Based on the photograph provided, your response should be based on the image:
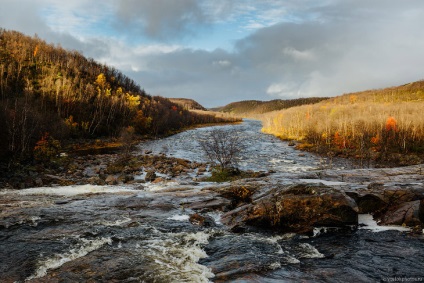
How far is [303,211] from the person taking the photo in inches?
463

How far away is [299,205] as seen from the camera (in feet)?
38.7

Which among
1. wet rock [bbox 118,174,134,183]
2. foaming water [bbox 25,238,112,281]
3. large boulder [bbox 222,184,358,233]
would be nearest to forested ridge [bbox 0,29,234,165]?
wet rock [bbox 118,174,134,183]

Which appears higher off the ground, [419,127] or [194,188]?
[419,127]

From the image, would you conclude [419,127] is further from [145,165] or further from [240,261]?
[240,261]

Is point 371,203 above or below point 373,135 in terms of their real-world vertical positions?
below

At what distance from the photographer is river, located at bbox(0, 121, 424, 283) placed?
25.7 ft

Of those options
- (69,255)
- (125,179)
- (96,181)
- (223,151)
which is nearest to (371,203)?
(69,255)

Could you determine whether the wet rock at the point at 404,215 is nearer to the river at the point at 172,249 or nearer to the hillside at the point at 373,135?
the river at the point at 172,249

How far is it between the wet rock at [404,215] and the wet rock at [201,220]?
7003mm

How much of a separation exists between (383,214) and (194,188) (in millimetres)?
10452

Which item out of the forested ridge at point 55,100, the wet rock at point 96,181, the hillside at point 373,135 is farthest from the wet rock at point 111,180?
the hillside at point 373,135

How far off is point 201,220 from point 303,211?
4.26 metres

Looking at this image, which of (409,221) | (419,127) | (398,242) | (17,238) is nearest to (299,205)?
(398,242)

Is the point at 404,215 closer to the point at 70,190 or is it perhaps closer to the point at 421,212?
the point at 421,212
